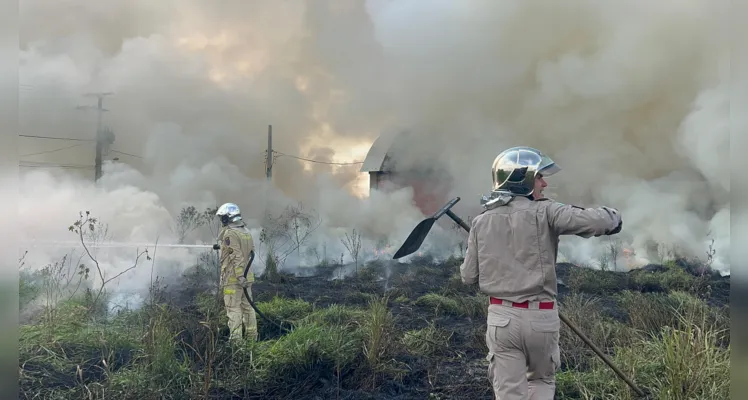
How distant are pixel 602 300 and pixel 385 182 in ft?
25.0

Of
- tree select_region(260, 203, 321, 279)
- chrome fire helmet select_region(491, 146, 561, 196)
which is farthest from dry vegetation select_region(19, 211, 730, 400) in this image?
tree select_region(260, 203, 321, 279)

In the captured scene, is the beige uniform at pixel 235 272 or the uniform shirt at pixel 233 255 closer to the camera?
the beige uniform at pixel 235 272

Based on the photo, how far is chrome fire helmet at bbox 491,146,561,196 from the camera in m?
2.97

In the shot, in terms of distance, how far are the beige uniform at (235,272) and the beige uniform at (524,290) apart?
3.54 metres

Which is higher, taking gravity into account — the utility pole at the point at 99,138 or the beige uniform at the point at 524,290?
the utility pole at the point at 99,138

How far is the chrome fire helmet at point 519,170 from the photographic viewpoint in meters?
2.97

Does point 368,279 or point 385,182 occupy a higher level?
point 385,182

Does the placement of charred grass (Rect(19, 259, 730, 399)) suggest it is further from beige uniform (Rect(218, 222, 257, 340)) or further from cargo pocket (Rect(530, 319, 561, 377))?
cargo pocket (Rect(530, 319, 561, 377))

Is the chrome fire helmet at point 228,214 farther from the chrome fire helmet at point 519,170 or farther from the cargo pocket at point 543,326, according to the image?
the cargo pocket at point 543,326

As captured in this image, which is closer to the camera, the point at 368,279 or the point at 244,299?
the point at 244,299

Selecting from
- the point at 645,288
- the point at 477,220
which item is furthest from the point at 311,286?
the point at 477,220

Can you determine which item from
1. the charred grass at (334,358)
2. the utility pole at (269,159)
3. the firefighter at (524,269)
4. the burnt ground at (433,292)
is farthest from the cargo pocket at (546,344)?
the utility pole at (269,159)

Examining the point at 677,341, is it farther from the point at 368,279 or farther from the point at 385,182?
the point at 385,182

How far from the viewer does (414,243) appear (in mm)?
3271
